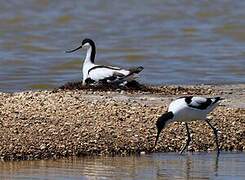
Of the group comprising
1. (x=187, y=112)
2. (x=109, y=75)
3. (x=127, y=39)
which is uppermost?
(x=127, y=39)

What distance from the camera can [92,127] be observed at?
37.9ft

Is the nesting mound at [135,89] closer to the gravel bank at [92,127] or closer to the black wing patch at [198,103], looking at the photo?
the gravel bank at [92,127]

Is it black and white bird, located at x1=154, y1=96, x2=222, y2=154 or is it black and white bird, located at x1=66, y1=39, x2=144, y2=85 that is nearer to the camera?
black and white bird, located at x1=154, y1=96, x2=222, y2=154

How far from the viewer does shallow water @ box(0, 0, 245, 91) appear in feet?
62.8

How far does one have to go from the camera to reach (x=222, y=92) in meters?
15.8

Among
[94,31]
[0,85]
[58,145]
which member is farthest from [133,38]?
[58,145]

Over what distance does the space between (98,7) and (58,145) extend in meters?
19.6

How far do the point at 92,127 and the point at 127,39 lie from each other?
12.7m

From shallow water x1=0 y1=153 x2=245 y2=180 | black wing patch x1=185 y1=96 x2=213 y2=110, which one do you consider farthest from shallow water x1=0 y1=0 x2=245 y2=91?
shallow water x1=0 y1=153 x2=245 y2=180

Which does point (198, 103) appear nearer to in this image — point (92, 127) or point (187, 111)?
point (187, 111)

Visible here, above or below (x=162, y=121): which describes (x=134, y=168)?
below

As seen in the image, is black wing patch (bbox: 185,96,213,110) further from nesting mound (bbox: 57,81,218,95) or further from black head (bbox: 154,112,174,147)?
nesting mound (bbox: 57,81,218,95)

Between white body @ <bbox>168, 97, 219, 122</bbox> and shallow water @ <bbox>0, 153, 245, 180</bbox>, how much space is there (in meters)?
0.62

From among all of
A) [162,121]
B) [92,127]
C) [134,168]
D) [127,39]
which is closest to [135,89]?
[92,127]
